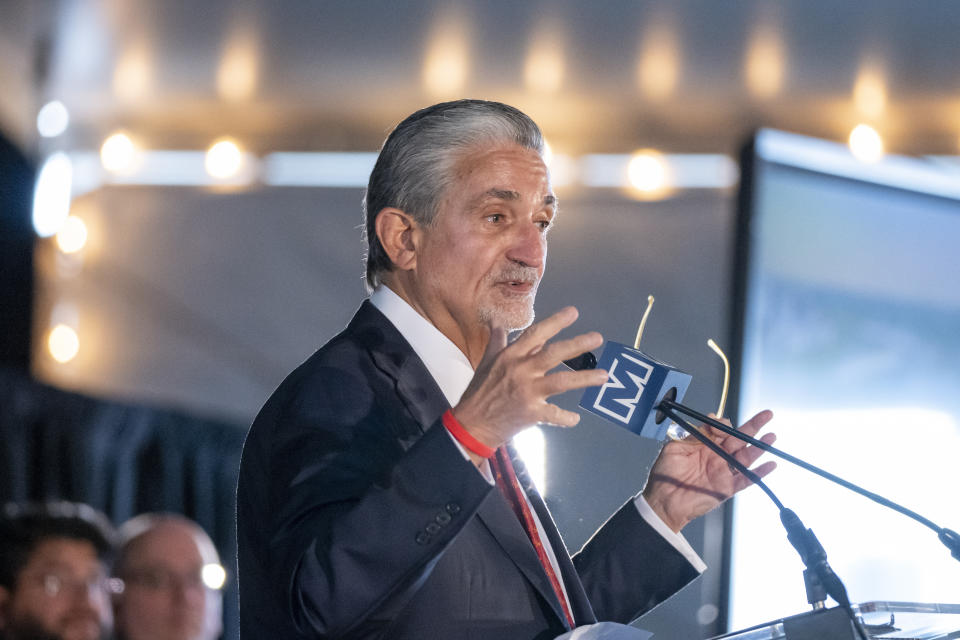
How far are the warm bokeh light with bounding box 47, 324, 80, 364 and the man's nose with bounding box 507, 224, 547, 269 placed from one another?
3425mm

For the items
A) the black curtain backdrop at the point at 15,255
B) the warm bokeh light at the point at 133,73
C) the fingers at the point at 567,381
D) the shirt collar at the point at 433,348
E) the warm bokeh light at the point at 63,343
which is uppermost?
the warm bokeh light at the point at 133,73

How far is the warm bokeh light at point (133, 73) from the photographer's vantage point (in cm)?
388

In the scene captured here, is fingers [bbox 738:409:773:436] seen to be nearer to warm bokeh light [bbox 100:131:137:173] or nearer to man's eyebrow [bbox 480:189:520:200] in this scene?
man's eyebrow [bbox 480:189:520:200]

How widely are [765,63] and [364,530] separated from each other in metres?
3.12

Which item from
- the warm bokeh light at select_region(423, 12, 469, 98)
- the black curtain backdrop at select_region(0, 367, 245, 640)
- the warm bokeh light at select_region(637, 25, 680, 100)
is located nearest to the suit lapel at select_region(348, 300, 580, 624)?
the warm bokeh light at select_region(423, 12, 469, 98)

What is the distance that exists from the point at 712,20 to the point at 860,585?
176cm

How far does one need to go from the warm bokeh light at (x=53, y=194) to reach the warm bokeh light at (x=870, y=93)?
3184 mm

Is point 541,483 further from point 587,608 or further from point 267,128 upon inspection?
point 267,128

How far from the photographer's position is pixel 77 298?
178 inches

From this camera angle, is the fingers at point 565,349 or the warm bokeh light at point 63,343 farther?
the warm bokeh light at point 63,343

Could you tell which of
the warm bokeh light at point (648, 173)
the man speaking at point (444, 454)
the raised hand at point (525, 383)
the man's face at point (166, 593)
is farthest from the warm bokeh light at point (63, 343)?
the raised hand at point (525, 383)

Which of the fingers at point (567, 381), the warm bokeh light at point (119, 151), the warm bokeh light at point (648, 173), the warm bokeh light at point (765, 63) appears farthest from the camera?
the warm bokeh light at point (119, 151)

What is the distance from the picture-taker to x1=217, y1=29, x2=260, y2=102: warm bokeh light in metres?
3.76

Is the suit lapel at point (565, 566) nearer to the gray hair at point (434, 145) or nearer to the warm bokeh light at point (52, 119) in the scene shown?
the gray hair at point (434, 145)
